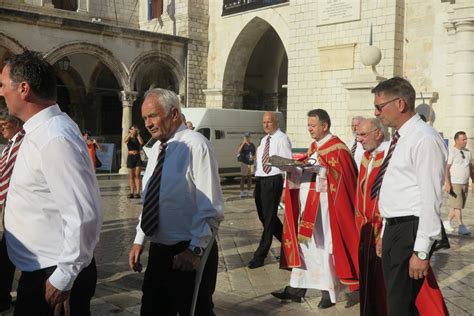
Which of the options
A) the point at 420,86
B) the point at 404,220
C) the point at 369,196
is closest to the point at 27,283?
the point at 404,220

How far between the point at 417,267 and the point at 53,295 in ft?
6.69

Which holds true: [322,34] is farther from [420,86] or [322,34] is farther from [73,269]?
[73,269]

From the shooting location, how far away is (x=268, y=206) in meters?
6.75

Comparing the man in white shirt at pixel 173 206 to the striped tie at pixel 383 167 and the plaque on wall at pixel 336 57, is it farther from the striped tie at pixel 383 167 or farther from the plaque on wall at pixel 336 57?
the plaque on wall at pixel 336 57

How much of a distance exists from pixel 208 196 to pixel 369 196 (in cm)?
178

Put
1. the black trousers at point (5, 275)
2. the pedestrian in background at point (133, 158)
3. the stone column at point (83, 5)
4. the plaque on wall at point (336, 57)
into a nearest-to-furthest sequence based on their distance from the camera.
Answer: the black trousers at point (5, 275)
the pedestrian in background at point (133, 158)
the plaque on wall at point (336, 57)
the stone column at point (83, 5)

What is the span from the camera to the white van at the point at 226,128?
17.4m

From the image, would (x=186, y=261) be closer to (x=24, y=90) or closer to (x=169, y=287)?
(x=169, y=287)

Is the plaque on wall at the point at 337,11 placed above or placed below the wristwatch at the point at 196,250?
above

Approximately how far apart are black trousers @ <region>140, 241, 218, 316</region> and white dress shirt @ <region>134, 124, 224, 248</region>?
0.11 metres

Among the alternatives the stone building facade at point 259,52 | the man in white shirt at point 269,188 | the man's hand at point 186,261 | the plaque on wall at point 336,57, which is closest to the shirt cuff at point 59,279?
the man's hand at point 186,261

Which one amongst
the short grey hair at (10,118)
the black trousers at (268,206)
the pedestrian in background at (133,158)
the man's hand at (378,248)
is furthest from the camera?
the pedestrian in background at (133,158)

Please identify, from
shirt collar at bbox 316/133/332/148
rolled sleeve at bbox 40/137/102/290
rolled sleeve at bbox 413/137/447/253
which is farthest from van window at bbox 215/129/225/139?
rolled sleeve at bbox 40/137/102/290

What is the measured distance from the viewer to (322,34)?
19.1 metres
